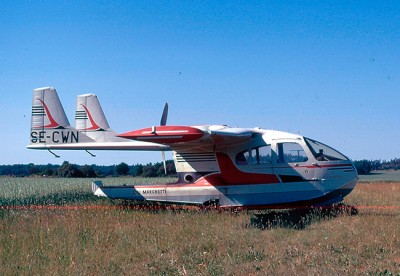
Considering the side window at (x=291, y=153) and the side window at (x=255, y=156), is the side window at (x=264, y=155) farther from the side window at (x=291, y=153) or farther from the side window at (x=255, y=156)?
the side window at (x=291, y=153)

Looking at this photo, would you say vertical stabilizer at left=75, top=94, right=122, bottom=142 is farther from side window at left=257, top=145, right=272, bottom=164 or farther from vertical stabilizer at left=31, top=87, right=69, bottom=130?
side window at left=257, top=145, right=272, bottom=164

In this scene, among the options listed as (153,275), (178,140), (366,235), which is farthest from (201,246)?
(178,140)

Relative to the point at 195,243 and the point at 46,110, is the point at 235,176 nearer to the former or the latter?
the point at 195,243

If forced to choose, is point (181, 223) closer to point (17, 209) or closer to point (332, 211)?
point (332, 211)

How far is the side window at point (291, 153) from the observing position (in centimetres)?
1433

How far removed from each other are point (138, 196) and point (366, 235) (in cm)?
792

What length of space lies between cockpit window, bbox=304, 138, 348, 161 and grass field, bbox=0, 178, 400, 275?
57.6 inches

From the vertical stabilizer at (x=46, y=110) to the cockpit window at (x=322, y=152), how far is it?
873 centimetres

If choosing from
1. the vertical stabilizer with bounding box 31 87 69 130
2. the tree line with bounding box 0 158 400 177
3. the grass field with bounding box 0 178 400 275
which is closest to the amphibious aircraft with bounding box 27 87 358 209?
the grass field with bounding box 0 178 400 275

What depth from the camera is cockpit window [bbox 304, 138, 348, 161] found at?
14.4 metres

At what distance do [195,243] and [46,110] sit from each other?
430 inches

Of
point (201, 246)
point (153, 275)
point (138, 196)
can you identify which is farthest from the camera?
point (138, 196)

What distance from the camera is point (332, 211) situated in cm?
1410

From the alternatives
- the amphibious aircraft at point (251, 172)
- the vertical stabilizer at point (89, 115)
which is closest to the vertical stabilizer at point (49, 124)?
the vertical stabilizer at point (89, 115)
